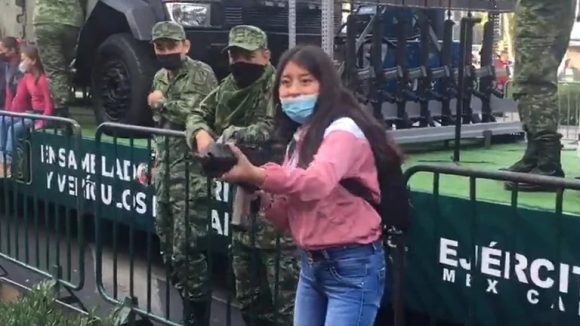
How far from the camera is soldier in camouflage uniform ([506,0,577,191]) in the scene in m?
4.05

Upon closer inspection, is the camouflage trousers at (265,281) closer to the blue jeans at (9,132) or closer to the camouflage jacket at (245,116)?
the camouflage jacket at (245,116)

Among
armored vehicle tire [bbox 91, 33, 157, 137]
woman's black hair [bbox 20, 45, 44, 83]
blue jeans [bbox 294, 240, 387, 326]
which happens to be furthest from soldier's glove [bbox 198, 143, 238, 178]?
woman's black hair [bbox 20, 45, 44, 83]

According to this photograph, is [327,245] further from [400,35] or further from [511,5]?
[511,5]

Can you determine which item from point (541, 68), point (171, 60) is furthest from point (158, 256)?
point (541, 68)

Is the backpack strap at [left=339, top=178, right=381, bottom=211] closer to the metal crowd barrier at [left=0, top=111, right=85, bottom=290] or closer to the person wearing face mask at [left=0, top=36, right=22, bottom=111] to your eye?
the metal crowd barrier at [left=0, top=111, right=85, bottom=290]

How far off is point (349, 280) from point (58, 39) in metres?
4.74

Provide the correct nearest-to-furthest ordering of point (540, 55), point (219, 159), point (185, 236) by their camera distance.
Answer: point (219, 159), point (540, 55), point (185, 236)

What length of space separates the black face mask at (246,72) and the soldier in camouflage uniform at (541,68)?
120 cm

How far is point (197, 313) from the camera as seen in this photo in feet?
14.9

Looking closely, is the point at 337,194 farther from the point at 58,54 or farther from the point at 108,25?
the point at 58,54

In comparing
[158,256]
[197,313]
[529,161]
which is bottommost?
[158,256]

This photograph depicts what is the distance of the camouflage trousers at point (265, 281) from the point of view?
387 centimetres

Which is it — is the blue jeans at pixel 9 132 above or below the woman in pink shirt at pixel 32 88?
below

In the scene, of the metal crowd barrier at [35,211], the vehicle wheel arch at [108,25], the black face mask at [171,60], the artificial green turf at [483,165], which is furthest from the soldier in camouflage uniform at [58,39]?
the black face mask at [171,60]
